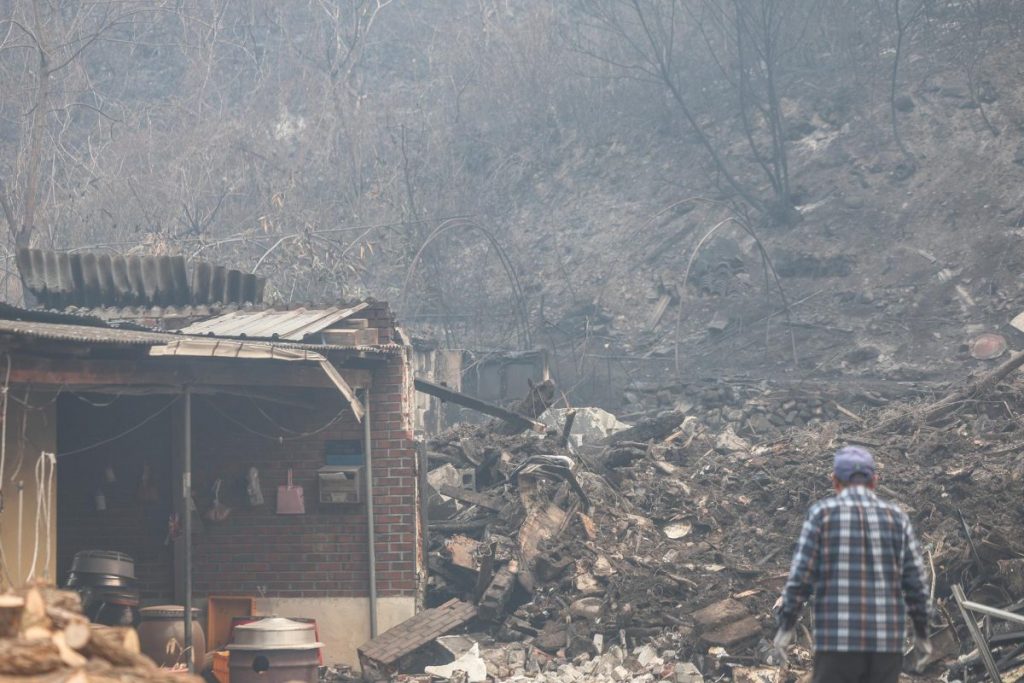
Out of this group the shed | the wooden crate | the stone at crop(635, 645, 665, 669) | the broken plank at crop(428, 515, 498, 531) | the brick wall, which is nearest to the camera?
the stone at crop(635, 645, 665, 669)

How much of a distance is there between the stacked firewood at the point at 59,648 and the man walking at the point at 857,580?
285cm

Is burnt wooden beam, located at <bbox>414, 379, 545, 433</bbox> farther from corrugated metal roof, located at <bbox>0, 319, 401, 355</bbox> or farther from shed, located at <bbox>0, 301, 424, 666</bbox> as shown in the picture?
corrugated metal roof, located at <bbox>0, 319, 401, 355</bbox>

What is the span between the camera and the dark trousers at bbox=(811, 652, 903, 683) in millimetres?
5191

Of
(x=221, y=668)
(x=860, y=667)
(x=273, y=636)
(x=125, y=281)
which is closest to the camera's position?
(x=860, y=667)

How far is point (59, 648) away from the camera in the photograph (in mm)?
4227

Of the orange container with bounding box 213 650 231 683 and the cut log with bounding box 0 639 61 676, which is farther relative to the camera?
the orange container with bounding box 213 650 231 683

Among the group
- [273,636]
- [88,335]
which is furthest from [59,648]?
[273,636]

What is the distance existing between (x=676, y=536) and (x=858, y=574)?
7.56 meters

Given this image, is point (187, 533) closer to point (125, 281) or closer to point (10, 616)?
point (125, 281)

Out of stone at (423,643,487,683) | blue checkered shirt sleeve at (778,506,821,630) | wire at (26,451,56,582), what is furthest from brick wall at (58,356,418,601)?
blue checkered shirt sleeve at (778,506,821,630)

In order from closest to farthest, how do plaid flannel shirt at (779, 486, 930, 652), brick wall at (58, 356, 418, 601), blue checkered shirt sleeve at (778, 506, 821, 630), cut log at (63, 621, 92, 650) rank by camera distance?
cut log at (63, 621, 92, 650) → plaid flannel shirt at (779, 486, 930, 652) → blue checkered shirt sleeve at (778, 506, 821, 630) → brick wall at (58, 356, 418, 601)

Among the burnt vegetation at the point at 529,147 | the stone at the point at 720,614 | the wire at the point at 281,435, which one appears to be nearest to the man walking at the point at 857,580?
the stone at the point at 720,614

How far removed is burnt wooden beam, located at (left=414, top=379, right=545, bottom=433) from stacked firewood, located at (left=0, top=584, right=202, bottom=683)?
8.90 meters

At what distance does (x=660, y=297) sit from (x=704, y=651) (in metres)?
19.0
